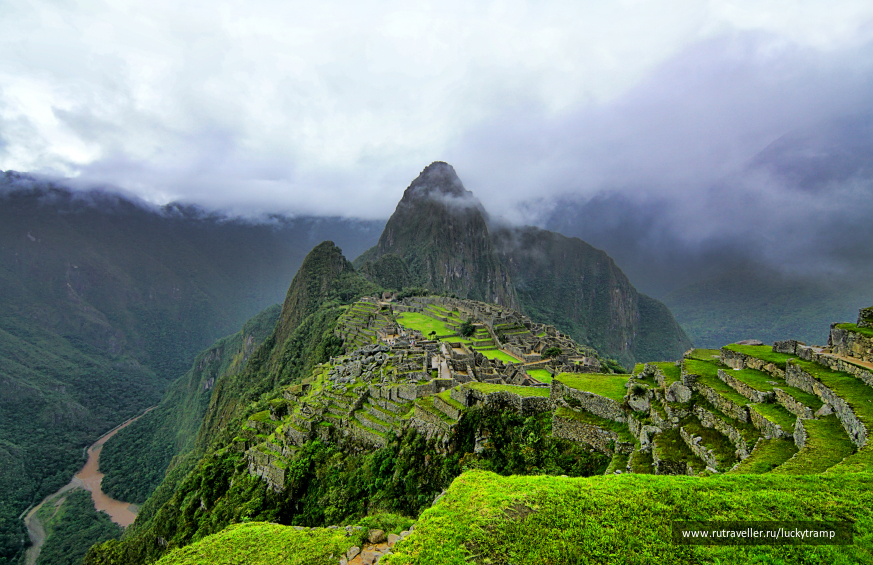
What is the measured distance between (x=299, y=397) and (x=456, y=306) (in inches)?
2402

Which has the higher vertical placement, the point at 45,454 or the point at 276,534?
the point at 276,534

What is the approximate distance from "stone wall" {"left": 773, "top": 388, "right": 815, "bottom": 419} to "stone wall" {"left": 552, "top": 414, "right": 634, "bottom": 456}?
4.49 metres

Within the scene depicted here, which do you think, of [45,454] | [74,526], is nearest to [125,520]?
[74,526]

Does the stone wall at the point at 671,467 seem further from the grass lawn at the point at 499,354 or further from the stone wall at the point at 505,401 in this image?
the grass lawn at the point at 499,354

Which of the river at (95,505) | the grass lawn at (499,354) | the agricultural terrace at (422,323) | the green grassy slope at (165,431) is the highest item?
the agricultural terrace at (422,323)

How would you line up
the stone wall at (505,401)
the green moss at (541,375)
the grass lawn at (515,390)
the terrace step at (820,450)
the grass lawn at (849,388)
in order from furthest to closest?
1. the green moss at (541,375)
2. the grass lawn at (515,390)
3. the stone wall at (505,401)
4. the grass lawn at (849,388)
5. the terrace step at (820,450)

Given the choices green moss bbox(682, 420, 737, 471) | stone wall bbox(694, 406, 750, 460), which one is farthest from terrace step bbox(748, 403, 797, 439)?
green moss bbox(682, 420, 737, 471)

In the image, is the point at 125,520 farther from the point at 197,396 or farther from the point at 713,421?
the point at 713,421

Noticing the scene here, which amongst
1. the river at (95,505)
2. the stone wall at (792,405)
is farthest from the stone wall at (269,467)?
the river at (95,505)

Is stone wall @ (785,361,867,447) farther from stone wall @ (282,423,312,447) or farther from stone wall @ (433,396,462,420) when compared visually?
stone wall @ (282,423,312,447)

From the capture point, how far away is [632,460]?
467 inches

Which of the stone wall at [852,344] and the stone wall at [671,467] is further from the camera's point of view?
the stone wall at [852,344]

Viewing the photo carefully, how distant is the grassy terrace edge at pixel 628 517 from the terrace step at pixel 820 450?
1.26 metres

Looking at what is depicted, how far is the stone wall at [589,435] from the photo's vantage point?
13.5 metres
